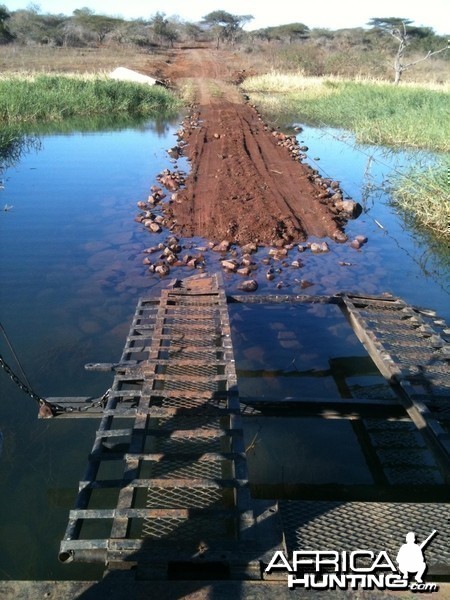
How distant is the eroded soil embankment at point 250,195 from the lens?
7.46 meters

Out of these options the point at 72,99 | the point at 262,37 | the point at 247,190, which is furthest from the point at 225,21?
the point at 247,190

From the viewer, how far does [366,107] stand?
53.0 feet

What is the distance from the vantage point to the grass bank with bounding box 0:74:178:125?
1498 cm

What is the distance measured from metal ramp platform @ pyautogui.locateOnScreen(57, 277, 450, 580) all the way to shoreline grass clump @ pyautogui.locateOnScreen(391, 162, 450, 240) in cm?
347

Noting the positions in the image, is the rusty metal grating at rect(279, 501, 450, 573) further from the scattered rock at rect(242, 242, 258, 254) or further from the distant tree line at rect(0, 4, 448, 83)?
the distant tree line at rect(0, 4, 448, 83)

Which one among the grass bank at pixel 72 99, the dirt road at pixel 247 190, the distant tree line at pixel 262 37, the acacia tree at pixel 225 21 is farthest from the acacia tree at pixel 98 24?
the dirt road at pixel 247 190

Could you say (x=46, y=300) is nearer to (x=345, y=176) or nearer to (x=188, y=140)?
(x=345, y=176)

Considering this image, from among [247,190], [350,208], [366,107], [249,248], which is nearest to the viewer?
[249,248]

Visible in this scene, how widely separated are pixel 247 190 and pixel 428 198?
3043 millimetres

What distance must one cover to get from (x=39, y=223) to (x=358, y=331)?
556cm

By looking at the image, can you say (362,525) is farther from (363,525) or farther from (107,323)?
(107,323)

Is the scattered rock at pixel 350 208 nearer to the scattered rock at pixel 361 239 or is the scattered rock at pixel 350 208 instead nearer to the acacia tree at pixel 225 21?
the scattered rock at pixel 361 239

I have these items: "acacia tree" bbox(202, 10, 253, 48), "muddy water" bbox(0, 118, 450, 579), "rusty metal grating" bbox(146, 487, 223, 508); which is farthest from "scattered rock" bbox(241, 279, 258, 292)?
"acacia tree" bbox(202, 10, 253, 48)

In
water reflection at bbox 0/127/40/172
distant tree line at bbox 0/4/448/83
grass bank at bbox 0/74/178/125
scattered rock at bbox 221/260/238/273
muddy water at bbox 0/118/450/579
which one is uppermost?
distant tree line at bbox 0/4/448/83
